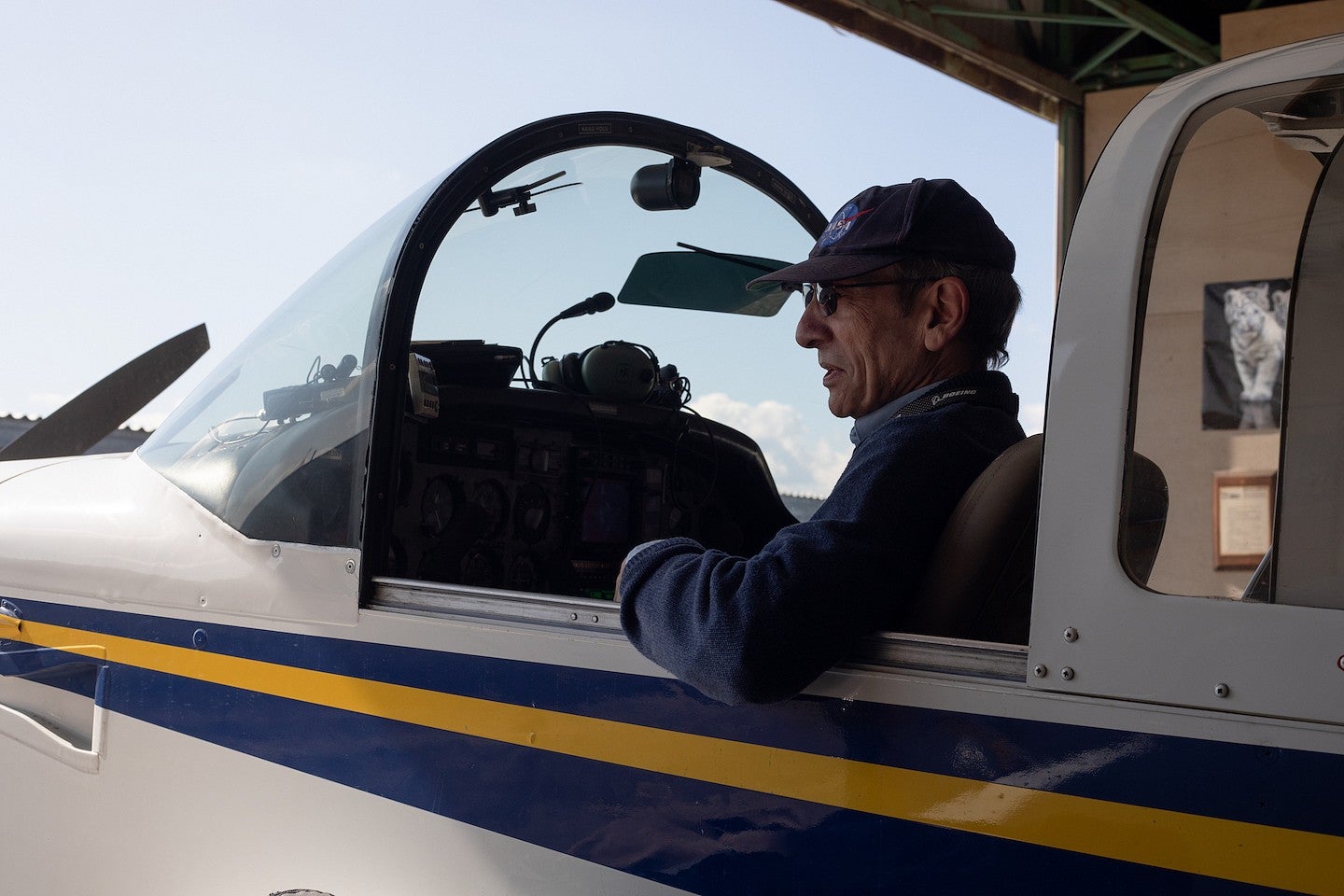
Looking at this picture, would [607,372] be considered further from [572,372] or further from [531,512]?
[531,512]

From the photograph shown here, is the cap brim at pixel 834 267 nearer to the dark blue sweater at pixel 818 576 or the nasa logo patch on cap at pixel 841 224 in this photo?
the nasa logo patch on cap at pixel 841 224

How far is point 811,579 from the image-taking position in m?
1.11

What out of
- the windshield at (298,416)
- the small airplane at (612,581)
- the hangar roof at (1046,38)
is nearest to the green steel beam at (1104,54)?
the hangar roof at (1046,38)

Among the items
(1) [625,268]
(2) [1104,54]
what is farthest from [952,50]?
(1) [625,268]

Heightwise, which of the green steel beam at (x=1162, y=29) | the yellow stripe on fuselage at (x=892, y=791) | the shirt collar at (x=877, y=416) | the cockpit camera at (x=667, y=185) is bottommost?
the yellow stripe on fuselage at (x=892, y=791)

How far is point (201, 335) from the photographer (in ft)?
11.2

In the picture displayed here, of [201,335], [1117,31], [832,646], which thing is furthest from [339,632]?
[1117,31]

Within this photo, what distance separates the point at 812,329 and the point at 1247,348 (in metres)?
0.56

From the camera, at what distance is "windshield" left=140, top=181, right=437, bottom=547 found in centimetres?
171

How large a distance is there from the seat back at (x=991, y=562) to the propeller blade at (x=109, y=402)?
263cm

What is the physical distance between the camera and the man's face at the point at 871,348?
55.7 inches

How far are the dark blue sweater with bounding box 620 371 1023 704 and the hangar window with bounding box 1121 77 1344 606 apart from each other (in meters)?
0.24

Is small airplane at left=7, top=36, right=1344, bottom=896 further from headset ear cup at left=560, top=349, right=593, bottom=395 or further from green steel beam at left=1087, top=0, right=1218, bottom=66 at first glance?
green steel beam at left=1087, top=0, right=1218, bottom=66

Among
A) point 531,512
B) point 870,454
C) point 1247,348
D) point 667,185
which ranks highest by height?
point 667,185
